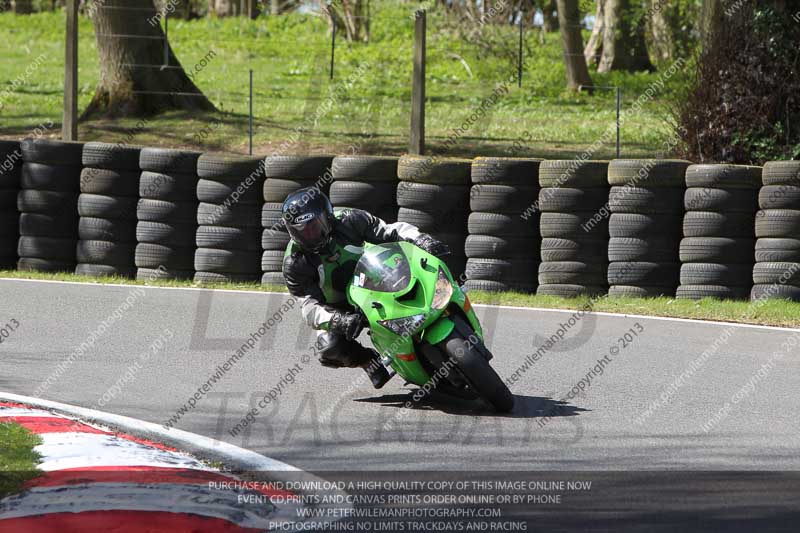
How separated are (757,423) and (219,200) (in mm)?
7379

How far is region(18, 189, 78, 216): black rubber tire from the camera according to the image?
13633 mm

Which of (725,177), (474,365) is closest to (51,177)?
(725,177)

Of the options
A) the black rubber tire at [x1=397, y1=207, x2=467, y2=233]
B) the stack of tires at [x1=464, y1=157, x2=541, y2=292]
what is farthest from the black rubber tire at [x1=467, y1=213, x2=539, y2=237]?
the black rubber tire at [x1=397, y1=207, x2=467, y2=233]

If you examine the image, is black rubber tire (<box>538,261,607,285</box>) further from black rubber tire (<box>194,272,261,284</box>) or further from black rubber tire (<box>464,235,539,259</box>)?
black rubber tire (<box>194,272,261,284</box>)

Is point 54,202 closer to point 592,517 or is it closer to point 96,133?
point 96,133

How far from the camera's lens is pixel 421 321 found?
7.38 meters

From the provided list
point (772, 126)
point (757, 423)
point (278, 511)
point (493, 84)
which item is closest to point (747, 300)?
point (772, 126)

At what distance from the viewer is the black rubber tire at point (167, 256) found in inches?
526

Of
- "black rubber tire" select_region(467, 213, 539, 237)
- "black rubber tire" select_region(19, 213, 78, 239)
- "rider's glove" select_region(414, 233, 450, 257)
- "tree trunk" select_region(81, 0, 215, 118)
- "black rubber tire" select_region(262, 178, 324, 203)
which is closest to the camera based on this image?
"rider's glove" select_region(414, 233, 450, 257)

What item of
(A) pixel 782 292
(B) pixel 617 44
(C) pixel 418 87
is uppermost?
(B) pixel 617 44

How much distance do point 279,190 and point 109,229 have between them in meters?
2.10

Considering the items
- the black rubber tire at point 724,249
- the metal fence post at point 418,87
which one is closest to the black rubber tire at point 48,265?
the metal fence post at point 418,87

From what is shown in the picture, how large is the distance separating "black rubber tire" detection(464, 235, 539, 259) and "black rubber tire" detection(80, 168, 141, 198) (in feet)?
12.8

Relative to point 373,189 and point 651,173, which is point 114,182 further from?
point 651,173
